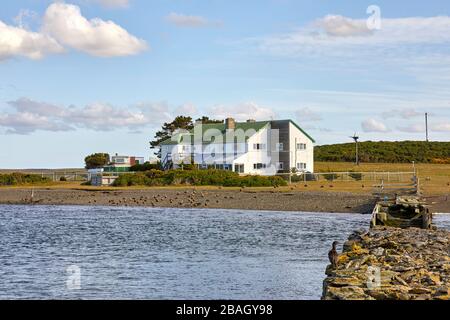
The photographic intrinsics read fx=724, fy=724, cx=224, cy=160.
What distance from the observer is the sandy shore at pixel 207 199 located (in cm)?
5384

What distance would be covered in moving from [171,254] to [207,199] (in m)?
31.7

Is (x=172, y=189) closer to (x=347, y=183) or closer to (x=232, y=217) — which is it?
(x=347, y=183)

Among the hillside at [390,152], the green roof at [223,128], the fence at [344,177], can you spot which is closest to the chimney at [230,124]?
the green roof at [223,128]

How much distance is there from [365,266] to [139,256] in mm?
12910

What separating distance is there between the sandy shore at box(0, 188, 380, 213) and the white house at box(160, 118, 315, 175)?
54.8 ft

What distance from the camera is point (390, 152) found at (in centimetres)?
12681

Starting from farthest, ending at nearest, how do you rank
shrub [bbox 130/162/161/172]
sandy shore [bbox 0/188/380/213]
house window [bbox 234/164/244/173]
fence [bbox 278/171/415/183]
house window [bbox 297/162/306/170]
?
1. shrub [bbox 130/162/161/172]
2. house window [bbox 297/162/306/170]
3. house window [bbox 234/164/244/173]
4. fence [bbox 278/171/415/183]
5. sandy shore [bbox 0/188/380/213]

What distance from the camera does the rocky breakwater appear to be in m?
14.9

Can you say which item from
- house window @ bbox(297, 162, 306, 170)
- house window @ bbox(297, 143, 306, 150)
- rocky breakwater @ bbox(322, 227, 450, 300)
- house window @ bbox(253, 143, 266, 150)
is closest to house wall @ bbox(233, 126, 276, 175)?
house window @ bbox(253, 143, 266, 150)

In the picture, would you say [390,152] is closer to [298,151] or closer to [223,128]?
[298,151]

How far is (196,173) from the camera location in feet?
249

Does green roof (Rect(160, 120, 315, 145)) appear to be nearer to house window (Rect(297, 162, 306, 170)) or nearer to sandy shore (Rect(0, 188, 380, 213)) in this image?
house window (Rect(297, 162, 306, 170))

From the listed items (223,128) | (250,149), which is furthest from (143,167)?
(250,149)
